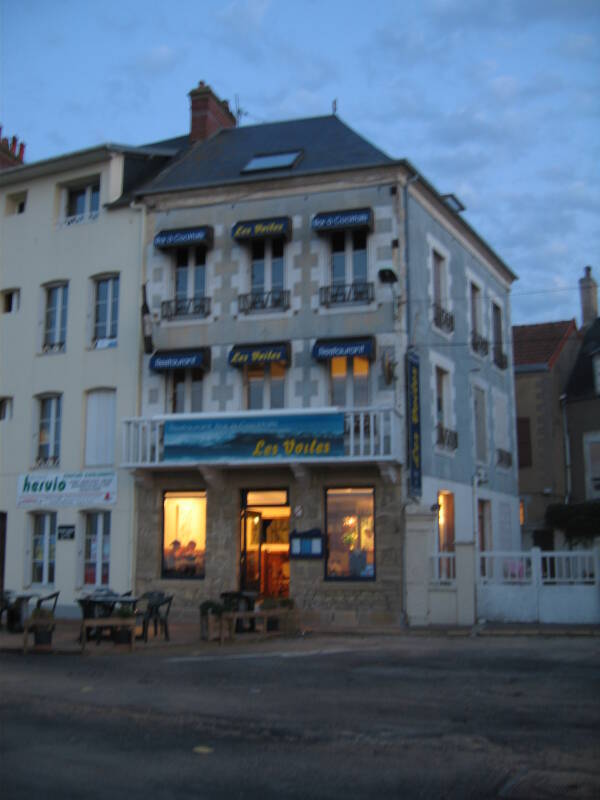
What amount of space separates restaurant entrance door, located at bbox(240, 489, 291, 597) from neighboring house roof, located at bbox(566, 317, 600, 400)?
14.7 m

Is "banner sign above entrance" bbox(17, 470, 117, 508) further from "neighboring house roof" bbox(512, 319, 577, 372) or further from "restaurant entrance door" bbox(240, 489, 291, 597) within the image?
"neighboring house roof" bbox(512, 319, 577, 372)

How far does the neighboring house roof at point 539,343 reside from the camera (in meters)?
31.1

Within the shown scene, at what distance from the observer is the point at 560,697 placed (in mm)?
9523

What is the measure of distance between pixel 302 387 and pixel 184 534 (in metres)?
4.14

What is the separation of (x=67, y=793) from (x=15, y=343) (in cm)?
1826

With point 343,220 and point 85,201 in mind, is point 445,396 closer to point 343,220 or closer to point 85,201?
point 343,220

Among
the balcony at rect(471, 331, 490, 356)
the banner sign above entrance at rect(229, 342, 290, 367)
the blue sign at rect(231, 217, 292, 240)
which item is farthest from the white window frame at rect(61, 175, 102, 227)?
the balcony at rect(471, 331, 490, 356)

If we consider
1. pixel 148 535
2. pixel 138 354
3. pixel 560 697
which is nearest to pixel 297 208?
pixel 138 354

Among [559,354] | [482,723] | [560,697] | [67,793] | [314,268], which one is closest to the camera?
[67,793]

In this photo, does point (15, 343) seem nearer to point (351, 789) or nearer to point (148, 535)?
point (148, 535)

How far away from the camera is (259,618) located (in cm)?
1734

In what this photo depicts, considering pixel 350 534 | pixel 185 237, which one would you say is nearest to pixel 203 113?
pixel 185 237

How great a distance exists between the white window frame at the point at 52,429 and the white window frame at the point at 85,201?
422cm

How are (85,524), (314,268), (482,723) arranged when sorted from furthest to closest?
1. (85,524)
2. (314,268)
3. (482,723)
